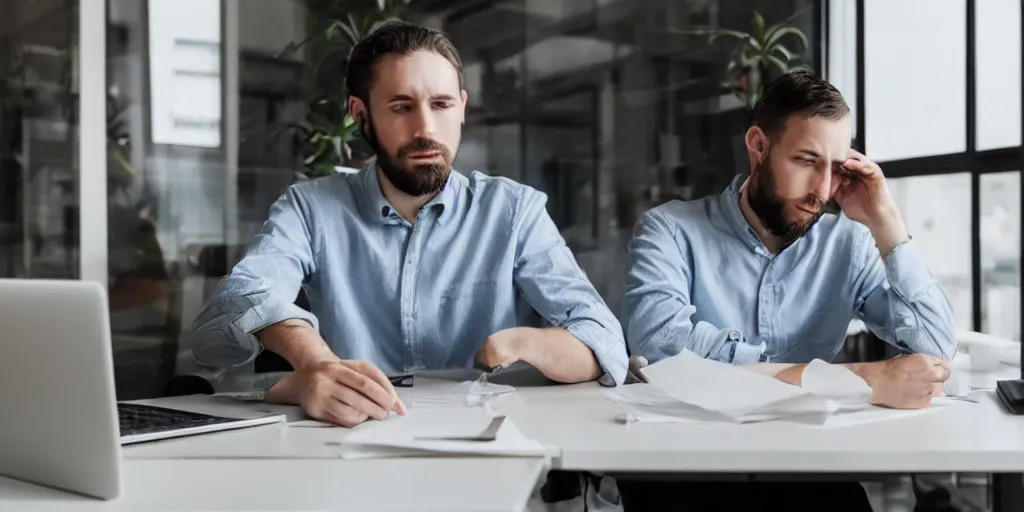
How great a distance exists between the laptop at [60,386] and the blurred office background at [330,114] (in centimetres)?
175

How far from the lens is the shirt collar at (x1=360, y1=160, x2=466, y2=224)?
2.05 metres

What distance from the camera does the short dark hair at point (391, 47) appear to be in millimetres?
2160

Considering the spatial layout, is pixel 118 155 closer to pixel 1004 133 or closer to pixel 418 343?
pixel 418 343

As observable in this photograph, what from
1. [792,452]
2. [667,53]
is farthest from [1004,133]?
[792,452]

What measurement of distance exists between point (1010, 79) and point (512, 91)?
142 cm

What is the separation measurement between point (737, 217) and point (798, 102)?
312mm

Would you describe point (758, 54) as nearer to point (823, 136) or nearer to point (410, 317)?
point (823, 136)

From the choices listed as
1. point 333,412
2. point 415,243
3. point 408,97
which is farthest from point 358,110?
point 333,412

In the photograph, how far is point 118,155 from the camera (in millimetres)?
3004

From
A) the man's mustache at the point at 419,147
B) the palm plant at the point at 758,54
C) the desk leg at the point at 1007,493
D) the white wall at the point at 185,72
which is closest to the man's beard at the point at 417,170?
the man's mustache at the point at 419,147

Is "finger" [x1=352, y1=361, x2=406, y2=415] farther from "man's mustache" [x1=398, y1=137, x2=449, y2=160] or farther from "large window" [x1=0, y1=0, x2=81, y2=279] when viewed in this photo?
"large window" [x1=0, y1=0, x2=81, y2=279]

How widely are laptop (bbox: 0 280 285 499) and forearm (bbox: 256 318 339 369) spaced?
0.53 metres

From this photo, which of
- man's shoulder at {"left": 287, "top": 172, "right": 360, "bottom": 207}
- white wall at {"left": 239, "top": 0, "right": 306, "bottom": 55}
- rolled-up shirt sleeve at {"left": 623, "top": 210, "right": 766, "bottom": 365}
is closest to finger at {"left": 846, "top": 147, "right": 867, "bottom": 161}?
rolled-up shirt sleeve at {"left": 623, "top": 210, "right": 766, "bottom": 365}

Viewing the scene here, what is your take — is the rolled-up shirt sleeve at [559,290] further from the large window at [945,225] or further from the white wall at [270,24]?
the white wall at [270,24]
